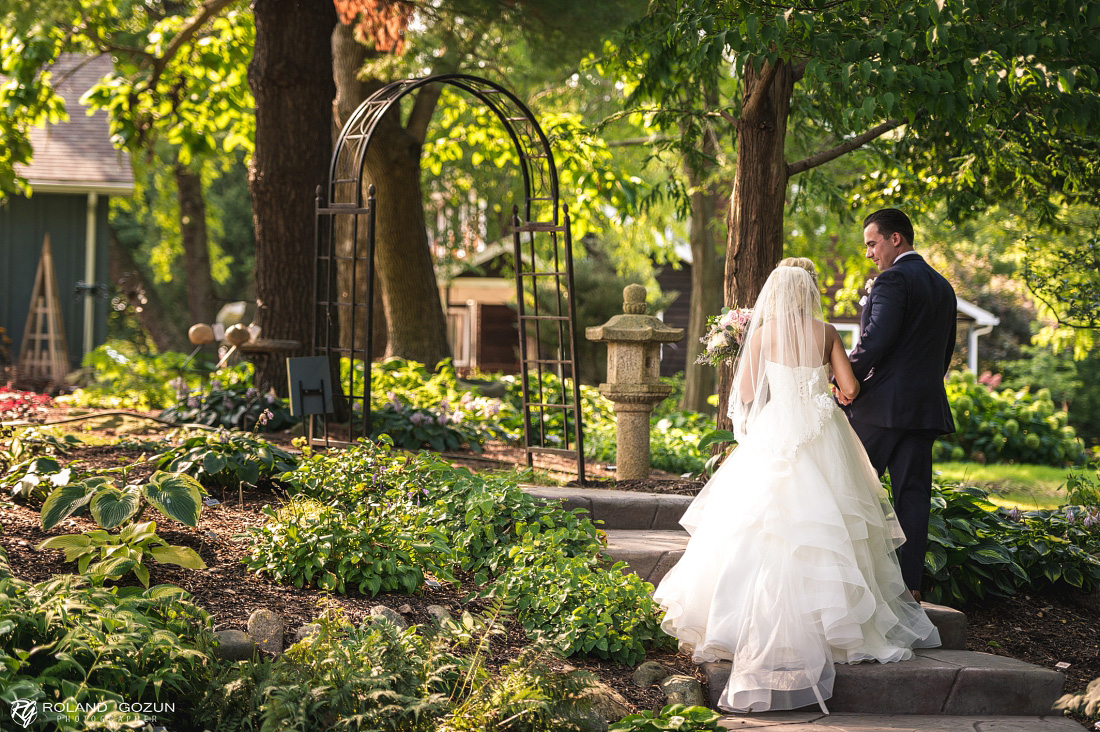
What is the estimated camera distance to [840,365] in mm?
4297

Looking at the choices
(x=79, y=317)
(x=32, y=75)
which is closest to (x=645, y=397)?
(x=32, y=75)

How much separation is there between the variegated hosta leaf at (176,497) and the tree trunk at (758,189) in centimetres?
346

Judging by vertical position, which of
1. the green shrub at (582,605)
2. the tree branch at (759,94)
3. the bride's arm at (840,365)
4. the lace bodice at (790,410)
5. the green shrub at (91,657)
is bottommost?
the green shrub at (582,605)

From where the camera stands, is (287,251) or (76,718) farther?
(287,251)

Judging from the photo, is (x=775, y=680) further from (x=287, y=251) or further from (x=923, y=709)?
(x=287, y=251)

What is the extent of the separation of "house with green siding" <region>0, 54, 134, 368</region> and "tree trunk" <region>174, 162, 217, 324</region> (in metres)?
3.38

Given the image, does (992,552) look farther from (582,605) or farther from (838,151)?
(838,151)

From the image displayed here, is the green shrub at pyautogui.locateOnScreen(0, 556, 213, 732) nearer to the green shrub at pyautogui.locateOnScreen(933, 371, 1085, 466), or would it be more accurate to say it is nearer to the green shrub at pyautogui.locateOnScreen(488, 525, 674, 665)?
the green shrub at pyautogui.locateOnScreen(488, 525, 674, 665)

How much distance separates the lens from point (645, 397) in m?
6.42

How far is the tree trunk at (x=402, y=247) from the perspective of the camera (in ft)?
36.0

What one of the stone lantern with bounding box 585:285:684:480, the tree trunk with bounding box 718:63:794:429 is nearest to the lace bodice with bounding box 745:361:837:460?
the tree trunk with bounding box 718:63:794:429

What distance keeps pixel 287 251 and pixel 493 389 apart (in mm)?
3601

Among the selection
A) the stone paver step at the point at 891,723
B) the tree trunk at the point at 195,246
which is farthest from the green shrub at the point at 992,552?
the tree trunk at the point at 195,246

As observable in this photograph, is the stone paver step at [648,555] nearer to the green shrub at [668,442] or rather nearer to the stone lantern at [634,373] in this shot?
the stone lantern at [634,373]
